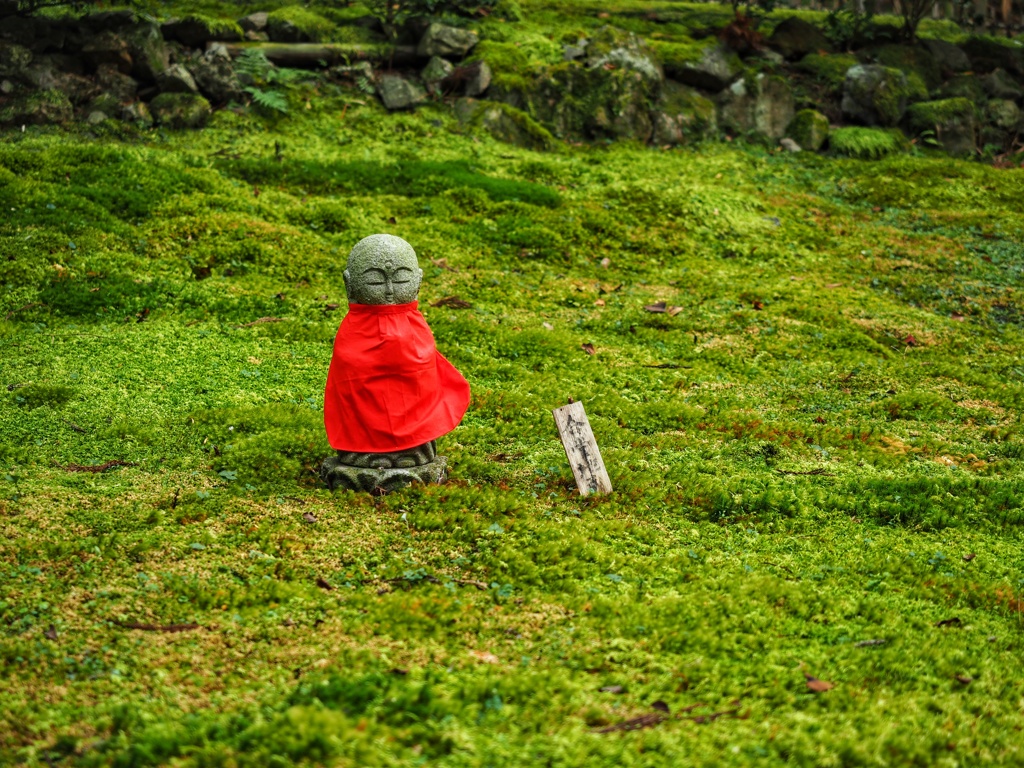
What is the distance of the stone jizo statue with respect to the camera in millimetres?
6629

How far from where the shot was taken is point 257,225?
39.0ft

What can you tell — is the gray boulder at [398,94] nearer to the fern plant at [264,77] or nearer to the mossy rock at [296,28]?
the fern plant at [264,77]

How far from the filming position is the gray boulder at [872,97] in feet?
61.2

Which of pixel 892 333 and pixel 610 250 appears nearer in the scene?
pixel 892 333

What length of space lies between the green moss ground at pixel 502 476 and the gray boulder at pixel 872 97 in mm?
4289

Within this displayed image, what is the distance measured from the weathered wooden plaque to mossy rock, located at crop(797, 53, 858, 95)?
15.3 metres

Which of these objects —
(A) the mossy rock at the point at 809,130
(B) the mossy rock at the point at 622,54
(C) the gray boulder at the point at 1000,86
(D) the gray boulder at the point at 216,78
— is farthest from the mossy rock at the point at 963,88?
(D) the gray boulder at the point at 216,78

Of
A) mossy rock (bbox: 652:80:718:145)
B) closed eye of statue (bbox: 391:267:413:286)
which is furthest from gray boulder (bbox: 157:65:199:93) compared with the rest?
closed eye of statue (bbox: 391:267:413:286)

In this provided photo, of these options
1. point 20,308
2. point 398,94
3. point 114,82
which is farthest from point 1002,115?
point 20,308

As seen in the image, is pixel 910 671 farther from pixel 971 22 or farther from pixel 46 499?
pixel 971 22

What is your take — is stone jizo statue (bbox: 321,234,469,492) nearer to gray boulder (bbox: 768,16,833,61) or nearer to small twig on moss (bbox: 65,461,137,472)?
small twig on moss (bbox: 65,461,137,472)

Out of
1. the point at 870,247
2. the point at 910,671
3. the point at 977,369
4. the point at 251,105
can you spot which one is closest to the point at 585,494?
the point at 910,671

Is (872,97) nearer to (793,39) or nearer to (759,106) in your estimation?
(759,106)

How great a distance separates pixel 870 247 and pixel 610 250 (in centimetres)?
446
